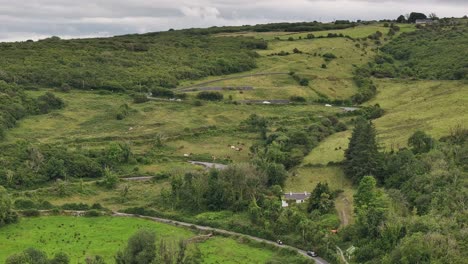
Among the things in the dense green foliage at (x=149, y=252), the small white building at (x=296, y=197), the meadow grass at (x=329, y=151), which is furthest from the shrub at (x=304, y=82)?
the dense green foliage at (x=149, y=252)

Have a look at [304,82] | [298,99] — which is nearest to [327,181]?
[298,99]

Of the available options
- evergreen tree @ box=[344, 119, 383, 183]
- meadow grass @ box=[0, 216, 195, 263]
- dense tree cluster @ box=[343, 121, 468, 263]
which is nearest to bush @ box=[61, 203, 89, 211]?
meadow grass @ box=[0, 216, 195, 263]

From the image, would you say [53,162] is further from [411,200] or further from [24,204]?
[411,200]

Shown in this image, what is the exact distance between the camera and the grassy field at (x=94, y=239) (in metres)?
80.1

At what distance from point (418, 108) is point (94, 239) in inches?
3813

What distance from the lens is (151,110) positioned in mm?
162000

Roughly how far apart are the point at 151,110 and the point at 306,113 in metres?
44.7

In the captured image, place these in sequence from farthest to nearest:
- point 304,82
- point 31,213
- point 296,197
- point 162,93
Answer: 1. point 304,82
2. point 162,93
3. point 296,197
4. point 31,213

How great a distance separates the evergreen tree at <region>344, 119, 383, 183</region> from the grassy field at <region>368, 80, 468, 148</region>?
12077mm

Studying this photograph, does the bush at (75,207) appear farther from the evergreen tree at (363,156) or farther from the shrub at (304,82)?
the shrub at (304,82)

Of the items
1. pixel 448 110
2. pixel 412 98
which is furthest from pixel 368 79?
pixel 448 110

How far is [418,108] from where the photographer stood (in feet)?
489

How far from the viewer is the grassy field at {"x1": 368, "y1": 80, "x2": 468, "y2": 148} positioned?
124m

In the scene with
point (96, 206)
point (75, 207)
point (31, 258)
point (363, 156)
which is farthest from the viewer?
point (363, 156)
